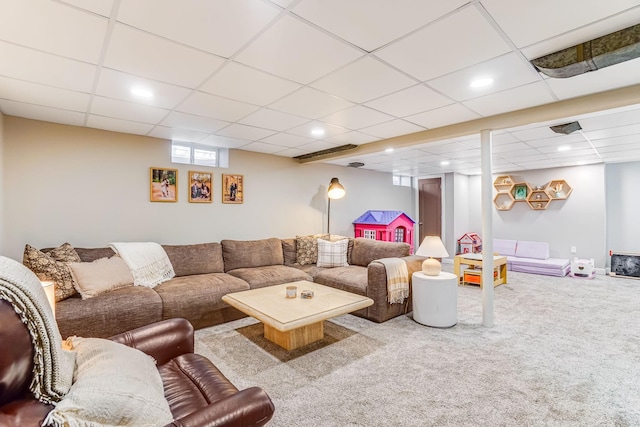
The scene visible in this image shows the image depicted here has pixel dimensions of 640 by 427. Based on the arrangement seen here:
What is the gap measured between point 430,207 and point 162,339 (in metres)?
7.41

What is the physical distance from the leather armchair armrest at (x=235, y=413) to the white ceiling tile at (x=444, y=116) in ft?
9.55

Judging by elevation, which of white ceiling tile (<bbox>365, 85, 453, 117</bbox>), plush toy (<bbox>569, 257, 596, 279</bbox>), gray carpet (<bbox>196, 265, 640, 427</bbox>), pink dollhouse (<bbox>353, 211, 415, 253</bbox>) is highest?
white ceiling tile (<bbox>365, 85, 453, 117</bbox>)

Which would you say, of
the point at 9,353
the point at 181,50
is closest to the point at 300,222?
the point at 181,50

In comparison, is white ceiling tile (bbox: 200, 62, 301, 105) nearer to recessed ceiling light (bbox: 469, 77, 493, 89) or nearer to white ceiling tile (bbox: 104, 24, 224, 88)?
white ceiling tile (bbox: 104, 24, 224, 88)

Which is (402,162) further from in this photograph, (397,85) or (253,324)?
(253,324)

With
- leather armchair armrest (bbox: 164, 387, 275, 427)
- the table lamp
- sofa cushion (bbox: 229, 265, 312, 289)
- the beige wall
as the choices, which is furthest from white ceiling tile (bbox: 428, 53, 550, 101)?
the beige wall

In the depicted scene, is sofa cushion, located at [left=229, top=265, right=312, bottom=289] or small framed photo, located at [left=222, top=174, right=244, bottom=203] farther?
small framed photo, located at [left=222, top=174, right=244, bottom=203]

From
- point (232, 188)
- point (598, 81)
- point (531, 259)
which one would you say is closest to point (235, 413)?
point (598, 81)

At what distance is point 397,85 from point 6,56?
2.71m

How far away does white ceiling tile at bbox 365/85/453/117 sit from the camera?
8.62 ft

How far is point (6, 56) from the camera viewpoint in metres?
1.99

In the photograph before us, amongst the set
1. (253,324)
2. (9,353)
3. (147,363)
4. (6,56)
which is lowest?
(253,324)

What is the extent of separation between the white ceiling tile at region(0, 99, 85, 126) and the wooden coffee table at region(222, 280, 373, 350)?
2495 mm

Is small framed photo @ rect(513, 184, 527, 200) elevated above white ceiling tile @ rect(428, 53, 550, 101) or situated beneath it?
situated beneath
